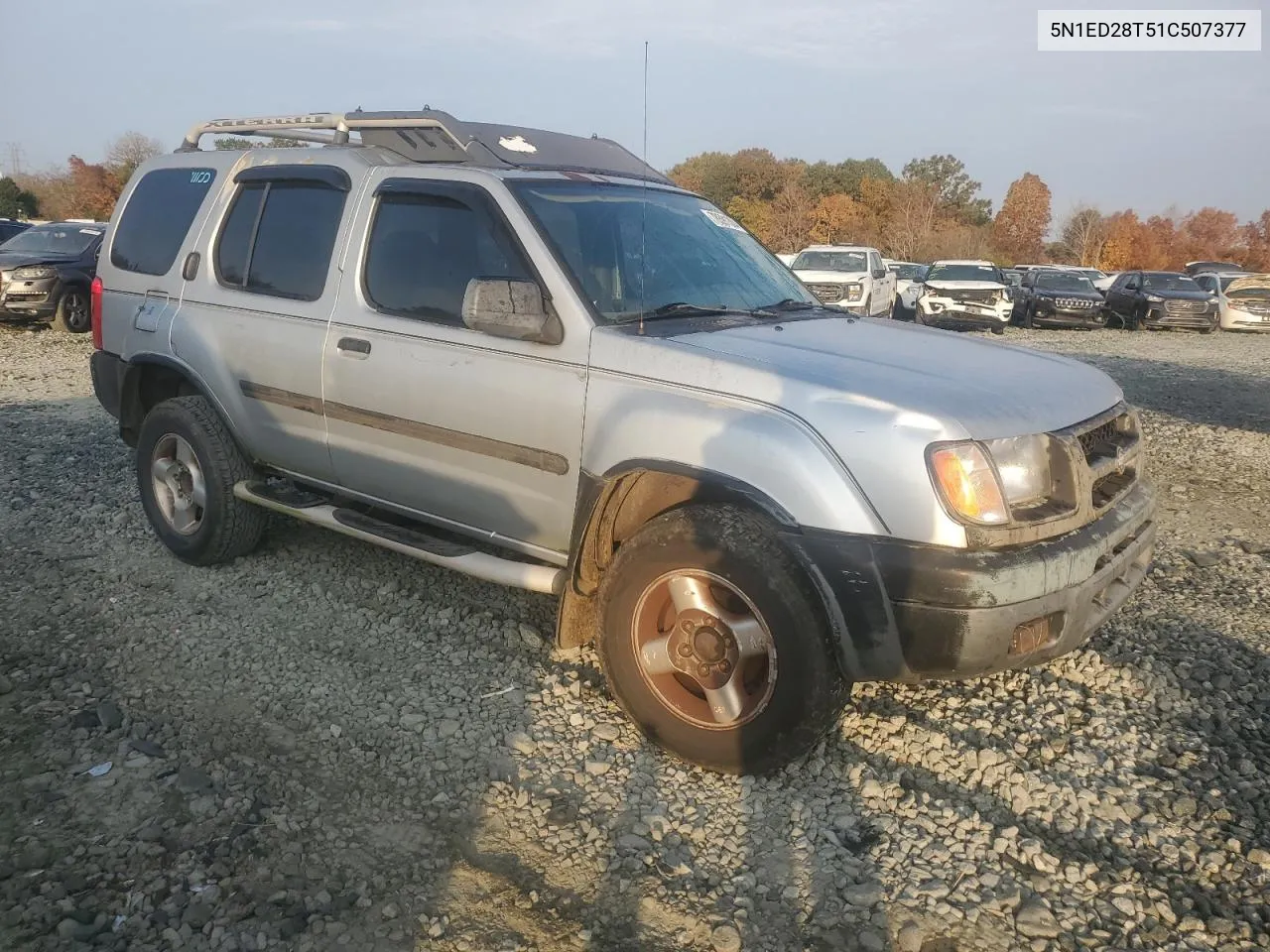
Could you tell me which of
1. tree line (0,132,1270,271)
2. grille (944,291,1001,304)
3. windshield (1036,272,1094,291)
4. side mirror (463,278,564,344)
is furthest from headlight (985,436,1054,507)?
tree line (0,132,1270,271)

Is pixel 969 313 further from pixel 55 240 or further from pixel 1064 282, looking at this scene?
pixel 55 240

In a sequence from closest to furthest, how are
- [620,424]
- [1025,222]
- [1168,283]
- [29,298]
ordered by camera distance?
[620,424] → [29,298] → [1168,283] → [1025,222]

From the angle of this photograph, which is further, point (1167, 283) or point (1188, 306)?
point (1167, 283)

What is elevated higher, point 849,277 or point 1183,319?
point 849,277

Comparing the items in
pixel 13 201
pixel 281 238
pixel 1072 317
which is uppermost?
pixel 13 201

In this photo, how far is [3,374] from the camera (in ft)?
38.4

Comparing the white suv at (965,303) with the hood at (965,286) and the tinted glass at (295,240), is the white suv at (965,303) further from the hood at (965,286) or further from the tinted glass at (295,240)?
the tinted glass at (295,240)

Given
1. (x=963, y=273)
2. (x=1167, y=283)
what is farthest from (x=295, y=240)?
(x=1167, y=283)

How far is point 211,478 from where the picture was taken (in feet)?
15.7

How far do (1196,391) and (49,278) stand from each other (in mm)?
16501

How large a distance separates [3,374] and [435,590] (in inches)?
379

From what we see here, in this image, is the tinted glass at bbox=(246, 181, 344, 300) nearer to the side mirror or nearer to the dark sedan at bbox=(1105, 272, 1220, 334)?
the side mirror

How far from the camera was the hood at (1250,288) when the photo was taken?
23.5 m

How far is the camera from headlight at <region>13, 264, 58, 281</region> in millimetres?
15164
